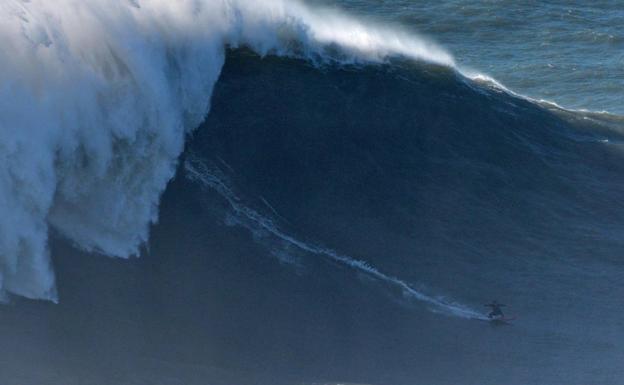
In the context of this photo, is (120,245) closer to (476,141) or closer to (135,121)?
(135,121)

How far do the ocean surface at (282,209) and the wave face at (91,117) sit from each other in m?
0.03

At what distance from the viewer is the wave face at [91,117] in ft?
39.3

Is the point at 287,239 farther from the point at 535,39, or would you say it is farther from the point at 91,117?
the point at 535,39

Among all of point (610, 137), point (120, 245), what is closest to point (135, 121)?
point (120, 245)

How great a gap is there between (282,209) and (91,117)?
3.33 m

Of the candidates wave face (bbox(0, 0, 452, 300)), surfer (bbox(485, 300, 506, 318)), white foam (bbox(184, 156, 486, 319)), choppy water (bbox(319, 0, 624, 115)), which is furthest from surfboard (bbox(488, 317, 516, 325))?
choppy water (bbox(319, 0, 624, 115))

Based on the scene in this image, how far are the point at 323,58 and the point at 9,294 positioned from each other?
9.48m

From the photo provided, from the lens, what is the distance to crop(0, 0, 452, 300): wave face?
39.3 feet

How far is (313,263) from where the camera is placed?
14.8 metres

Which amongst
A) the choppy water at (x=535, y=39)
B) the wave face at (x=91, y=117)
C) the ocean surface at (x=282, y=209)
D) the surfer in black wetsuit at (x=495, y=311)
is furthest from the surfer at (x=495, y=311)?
the choppy water at (x=535, y=39)

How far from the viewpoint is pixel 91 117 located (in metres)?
13.4

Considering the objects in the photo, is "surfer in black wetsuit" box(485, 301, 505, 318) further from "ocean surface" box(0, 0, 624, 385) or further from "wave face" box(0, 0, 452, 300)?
"wave face" box(0, 0, 452, 300)

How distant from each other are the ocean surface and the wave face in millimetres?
29

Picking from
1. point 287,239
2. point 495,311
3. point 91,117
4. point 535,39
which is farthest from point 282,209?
point 535,39
